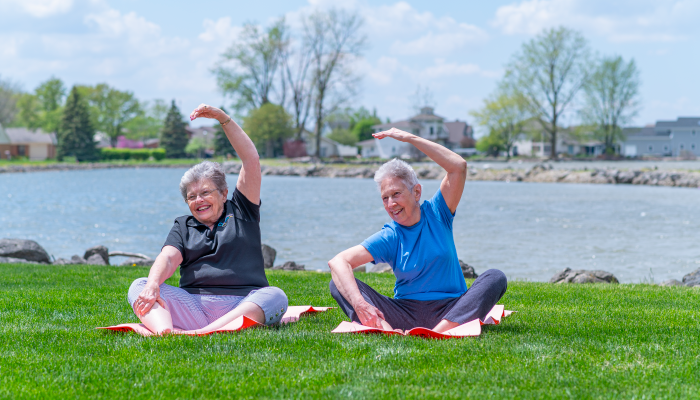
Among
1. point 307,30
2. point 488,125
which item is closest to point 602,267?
point 307,30

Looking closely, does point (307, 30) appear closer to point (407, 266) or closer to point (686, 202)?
point (686, 202)

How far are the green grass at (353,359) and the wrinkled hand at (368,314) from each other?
12cm

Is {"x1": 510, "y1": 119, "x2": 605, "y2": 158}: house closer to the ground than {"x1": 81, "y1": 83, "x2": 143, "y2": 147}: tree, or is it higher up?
closer to the ground

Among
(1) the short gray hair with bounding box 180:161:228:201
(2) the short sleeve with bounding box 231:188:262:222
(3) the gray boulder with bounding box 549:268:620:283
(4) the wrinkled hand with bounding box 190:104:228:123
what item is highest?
(4) the wrinkled hand with bounding box 190:104:228:123

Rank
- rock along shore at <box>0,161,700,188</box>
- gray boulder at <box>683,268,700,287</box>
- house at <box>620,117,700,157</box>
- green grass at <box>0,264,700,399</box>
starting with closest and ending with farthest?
green grass at <box>0,264,700,399</box>
gray boulder at <box>683,268,700,287</box>
rock along shore at <box>0,161,700,188</box>
house at <box>620,117,700,157</box>

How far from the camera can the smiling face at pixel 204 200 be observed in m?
4.71

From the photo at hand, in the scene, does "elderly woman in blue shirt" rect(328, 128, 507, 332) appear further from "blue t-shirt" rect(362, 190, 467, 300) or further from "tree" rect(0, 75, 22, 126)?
"tree" rect(0, 75, 22, 126)

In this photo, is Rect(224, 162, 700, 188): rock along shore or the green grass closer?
the green grass

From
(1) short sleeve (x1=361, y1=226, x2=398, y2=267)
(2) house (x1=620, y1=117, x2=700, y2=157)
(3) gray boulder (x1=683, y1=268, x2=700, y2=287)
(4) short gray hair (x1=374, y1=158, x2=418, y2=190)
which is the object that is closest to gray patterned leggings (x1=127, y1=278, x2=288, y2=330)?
(1) short sleeve (x1=361, y1=226, x2=398, y2=267)

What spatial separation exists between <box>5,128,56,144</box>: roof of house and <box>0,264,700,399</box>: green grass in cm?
7526

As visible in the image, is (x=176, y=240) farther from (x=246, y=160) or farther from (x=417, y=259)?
(x=417, y=259)

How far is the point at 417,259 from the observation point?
4.60m

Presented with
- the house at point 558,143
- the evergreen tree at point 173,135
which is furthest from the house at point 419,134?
Result: the evergreen tree at point 173,135

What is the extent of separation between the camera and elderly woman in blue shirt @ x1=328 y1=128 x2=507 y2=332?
4.51 metres
